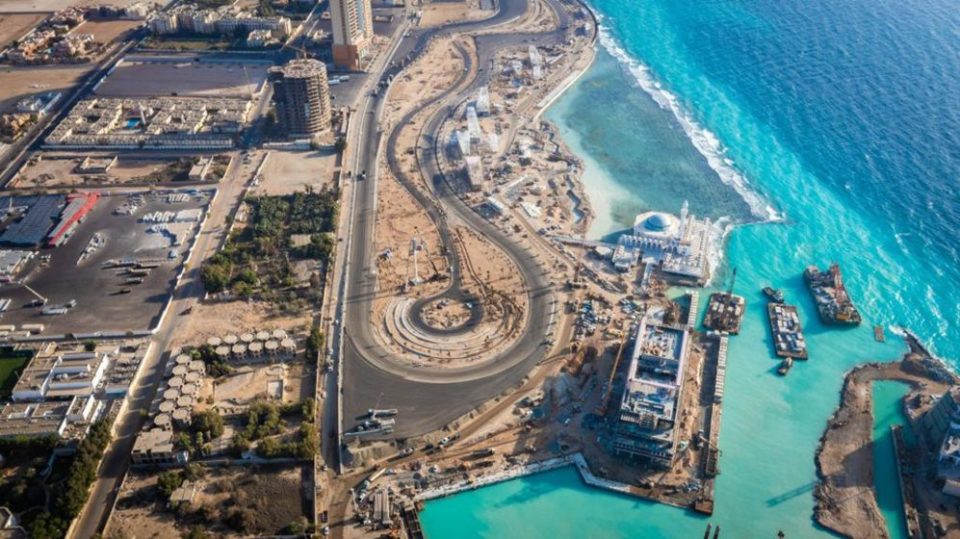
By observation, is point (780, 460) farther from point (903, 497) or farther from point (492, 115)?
point (492, 115)

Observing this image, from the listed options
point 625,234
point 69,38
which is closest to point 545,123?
point 625,234

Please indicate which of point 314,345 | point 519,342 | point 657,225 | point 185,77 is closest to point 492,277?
point 519,342

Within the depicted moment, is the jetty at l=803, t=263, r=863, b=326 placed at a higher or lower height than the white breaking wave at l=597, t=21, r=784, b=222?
lower

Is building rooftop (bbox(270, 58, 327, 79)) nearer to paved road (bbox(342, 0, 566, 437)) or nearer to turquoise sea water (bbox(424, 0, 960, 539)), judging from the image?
paved road (bbox(342, 0, 566, 437))

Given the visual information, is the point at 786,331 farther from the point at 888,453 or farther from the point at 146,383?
the point at 146,383

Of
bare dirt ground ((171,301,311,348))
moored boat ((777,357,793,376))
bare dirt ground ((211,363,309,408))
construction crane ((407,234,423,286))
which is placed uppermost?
construction crane ((407,234,423,286))

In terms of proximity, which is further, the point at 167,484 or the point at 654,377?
the point at 654,377

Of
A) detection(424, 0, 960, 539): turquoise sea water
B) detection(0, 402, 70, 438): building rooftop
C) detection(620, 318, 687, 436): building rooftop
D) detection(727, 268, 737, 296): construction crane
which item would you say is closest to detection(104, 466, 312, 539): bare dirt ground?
detection(0, 402, 70, 438): building rooftop
